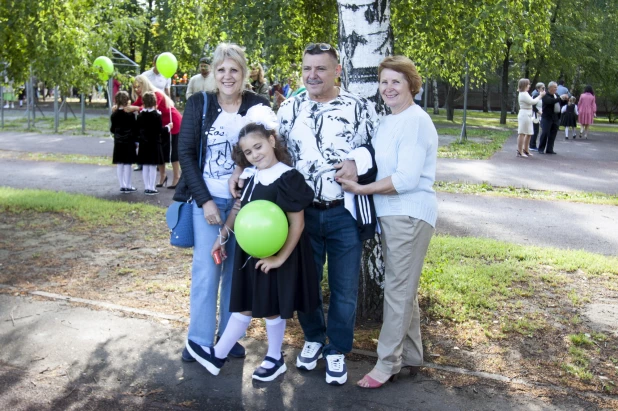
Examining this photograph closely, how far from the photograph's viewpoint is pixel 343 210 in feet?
14.1

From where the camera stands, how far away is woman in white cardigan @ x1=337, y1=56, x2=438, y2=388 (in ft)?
13.4

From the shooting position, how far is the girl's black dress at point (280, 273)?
416 cm

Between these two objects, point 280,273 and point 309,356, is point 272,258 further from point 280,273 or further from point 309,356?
point 309,356

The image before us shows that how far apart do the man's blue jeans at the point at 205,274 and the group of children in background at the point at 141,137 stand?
6.78 meters

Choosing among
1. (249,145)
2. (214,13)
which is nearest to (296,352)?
(249,145)

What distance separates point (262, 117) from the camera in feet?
14.0

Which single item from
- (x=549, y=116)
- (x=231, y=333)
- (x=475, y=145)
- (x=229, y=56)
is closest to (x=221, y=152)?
(x=229, y=56)

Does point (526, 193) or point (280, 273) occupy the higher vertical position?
point (280, 273)

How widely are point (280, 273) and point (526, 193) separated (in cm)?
890

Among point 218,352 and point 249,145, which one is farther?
point 218,352

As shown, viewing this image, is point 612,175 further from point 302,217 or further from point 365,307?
point 302,217

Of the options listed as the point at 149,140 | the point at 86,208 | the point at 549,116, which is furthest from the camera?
the point at 549,116

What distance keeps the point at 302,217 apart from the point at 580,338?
2399mm

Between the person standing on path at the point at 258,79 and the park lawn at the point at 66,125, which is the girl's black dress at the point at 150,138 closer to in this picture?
the person standing on path at the point at 258,79
